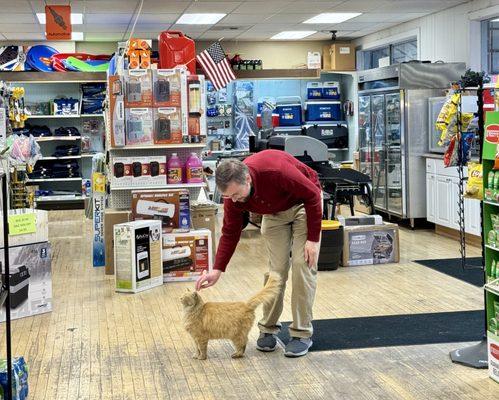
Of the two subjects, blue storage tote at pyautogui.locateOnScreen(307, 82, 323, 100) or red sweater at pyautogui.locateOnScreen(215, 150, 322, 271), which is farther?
blue storage tote at pyautogui.locateOnScreen(307, 82, 323, 100)

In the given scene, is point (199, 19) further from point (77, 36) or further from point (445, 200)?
point (445, 200)

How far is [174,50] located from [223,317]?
4.29m

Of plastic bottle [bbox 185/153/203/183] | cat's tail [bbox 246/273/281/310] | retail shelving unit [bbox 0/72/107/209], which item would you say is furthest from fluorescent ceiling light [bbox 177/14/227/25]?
cat's tail [bbox 246/273/281/310]

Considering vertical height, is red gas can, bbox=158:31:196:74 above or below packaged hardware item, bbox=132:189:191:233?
above

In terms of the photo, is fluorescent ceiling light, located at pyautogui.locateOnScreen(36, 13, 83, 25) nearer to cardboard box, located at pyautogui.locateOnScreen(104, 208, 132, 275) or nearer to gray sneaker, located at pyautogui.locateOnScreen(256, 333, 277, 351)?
cardboard box, located at pyautogui.locateOnScreen(104, 208, 132, 275)

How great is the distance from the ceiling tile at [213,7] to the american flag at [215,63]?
975 millimetres

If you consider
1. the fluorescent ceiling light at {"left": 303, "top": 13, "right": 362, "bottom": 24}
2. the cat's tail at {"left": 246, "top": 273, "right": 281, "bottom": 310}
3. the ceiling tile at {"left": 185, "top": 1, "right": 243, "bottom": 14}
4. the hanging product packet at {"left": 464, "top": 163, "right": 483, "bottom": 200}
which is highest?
the fluorescent ceiling light at {"left": 303, "top": 13, "right": 362, "bottom": 24}

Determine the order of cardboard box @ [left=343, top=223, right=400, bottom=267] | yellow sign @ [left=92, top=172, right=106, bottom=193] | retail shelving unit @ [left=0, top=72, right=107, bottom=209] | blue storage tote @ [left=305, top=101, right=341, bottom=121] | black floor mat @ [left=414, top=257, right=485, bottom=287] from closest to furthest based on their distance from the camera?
1. black floor mat @ [left=414, top=257, right=485, bottom=287]
2. cardboard box @ [left=343, top=223, right=400, bottom=267]
3. yellow sign @ [left=92, top=172, right=106, bottom=193]
4. retail shelving unit @ [left=0, top=72, right=107, bottom=209]
5. blue storage tote @ [left=305, top=101, right=341, bottom=121]

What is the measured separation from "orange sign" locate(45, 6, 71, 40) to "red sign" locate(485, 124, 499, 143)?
6.96m

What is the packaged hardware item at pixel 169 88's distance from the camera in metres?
8.09

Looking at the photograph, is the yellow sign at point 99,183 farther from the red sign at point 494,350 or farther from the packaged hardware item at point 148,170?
the red sign at point 494,350

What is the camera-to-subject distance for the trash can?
8.10 metres

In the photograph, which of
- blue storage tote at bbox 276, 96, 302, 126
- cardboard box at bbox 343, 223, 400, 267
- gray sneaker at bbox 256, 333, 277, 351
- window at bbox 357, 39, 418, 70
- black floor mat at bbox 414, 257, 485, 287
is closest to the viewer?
gray sneaker at bbox 256, 333, 277, 351

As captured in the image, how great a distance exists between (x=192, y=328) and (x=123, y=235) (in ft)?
7.64
